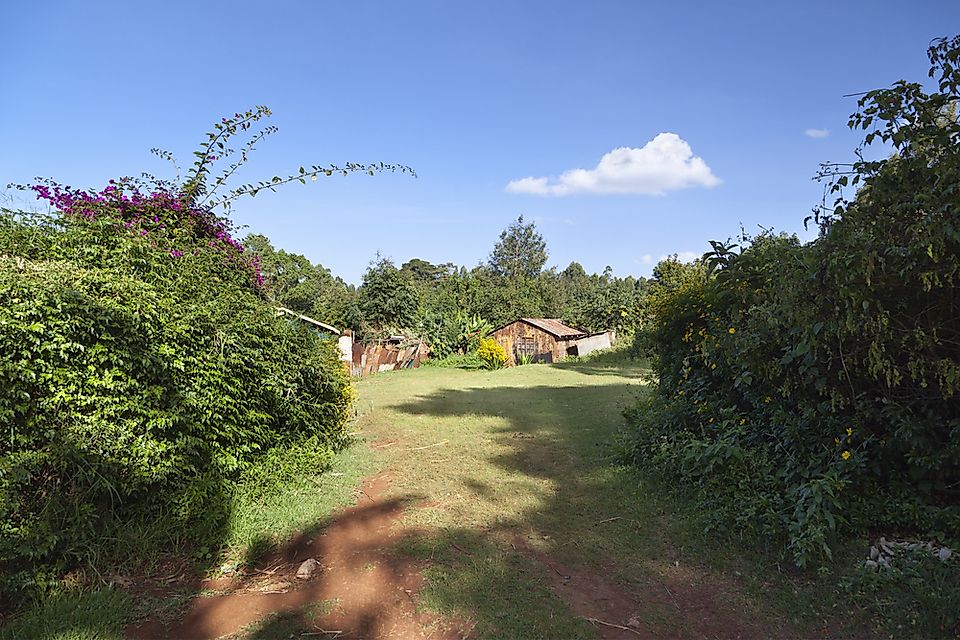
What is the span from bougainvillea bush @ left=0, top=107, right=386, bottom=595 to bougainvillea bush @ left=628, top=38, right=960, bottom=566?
13.3ft

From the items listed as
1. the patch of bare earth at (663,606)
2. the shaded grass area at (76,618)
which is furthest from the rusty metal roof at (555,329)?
the shaded grass area at (76,618)

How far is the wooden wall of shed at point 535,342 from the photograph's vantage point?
29047 millimetres

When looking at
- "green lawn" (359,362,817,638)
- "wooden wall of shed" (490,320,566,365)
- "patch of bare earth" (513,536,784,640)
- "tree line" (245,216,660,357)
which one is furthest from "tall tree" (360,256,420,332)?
"patch of bare earth" (513,536,784,640)

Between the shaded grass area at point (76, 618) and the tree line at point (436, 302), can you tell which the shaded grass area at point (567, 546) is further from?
the tree line at point (436, 302)

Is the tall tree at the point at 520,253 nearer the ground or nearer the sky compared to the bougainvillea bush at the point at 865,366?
nearer the sky

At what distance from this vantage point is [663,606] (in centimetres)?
328

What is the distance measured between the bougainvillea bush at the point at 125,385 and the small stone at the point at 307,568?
769 mm

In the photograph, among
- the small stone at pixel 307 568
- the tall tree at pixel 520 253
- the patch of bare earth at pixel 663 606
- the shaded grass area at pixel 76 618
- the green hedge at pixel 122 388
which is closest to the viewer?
the shaded grass area at pixel 76 618

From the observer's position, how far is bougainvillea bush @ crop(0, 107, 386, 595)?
127 inches

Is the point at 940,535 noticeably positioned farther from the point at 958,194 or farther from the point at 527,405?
the point at 527,405

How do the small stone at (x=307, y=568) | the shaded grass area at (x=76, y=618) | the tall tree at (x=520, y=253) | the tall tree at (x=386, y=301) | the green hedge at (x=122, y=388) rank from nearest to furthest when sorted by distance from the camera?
1. the shaded grass area at (x=76, y=618)
2. the green hedge at (x=122, y=388)
3. the small stone at (x=307, y=568)
4. the tall tree at (x=386, y=301)
5. the tall tree at (x=520, y=253)

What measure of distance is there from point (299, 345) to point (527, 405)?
688cm

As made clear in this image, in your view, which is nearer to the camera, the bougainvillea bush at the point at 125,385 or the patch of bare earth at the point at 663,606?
the patch of bare earth at the point at 663,606

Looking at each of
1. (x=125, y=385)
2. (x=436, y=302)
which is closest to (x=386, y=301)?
(x=436, y=302)
